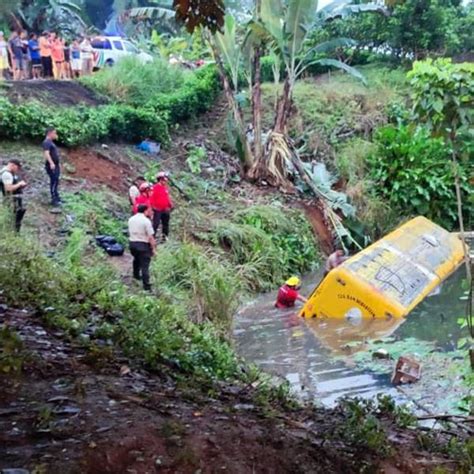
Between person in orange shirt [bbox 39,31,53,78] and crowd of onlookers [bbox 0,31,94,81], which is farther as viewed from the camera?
person in orange shirt [bbox 39,31,53,78]

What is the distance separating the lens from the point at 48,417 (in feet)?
13.4

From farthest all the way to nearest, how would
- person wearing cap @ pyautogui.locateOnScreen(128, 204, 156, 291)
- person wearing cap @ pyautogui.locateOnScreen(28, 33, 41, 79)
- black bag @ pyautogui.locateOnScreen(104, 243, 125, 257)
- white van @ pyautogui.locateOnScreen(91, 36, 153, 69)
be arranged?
white van @ pyautogui.locateOnScreen(91, 36, 153, 69) → person wearing cap @ pyautogui.locateOnScreen(28, 33, 41, 79) → black bag @ pyautogui.locateOnScreen(104, 243, 125, 257) → person wearing cap @ pyautogui.locateOnScreen(128, 204, 156, 291)

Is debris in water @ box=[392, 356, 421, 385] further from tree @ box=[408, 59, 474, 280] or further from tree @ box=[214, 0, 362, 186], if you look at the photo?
tree @ box=[214, 0, 362, 186]

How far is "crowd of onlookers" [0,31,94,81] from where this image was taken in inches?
846

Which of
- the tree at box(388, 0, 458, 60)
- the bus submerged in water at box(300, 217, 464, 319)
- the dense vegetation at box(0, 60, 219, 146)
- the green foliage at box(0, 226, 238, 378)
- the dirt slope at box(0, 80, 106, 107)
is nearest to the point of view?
the green foliage at box(0, 226, 238, 378)

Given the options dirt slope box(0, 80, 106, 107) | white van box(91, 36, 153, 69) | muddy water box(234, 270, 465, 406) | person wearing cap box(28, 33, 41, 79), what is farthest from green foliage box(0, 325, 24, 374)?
white van box(91, 36, 153, 69)

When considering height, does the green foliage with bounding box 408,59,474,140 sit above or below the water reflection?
above

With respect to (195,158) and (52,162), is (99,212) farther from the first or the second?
(195,158)

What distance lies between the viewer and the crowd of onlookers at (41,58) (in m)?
21.5

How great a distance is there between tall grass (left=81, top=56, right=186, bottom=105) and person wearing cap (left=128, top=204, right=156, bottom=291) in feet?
35.1

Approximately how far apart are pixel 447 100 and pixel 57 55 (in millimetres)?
16562

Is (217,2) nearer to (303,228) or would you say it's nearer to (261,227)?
(261,227)

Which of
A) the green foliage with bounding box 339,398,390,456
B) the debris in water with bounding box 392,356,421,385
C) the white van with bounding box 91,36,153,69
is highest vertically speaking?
the white van with bounding box 91,36,153,69

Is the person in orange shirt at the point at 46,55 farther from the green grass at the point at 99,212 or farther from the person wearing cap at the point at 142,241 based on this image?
the person wearing cap at the point at 142,241
